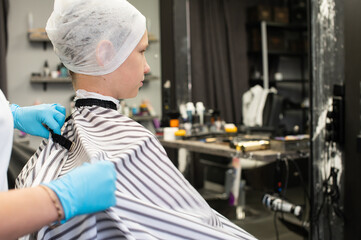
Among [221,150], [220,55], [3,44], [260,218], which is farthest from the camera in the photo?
[220,55]

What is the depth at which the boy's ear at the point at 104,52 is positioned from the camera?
113 cm

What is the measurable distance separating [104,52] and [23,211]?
61cm

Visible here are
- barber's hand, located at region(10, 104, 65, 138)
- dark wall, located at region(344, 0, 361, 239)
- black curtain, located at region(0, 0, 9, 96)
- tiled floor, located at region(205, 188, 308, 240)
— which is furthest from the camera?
black curtain, located at region(0, 0, 9, 96)

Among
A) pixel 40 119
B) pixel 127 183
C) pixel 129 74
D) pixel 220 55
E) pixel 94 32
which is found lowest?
pixel 127 183

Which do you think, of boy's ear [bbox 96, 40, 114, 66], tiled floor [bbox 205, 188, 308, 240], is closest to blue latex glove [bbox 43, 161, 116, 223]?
boy's ear [bbox 96, 40, 114, 66]

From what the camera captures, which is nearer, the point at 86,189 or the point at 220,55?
the point at 86,189

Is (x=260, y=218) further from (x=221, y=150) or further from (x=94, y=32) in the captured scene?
(x=94, y=32)

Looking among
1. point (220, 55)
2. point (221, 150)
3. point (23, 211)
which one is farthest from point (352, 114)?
point (220, 55)

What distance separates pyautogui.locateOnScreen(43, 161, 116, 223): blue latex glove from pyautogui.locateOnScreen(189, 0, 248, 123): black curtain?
3844 mm

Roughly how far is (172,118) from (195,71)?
1435mm

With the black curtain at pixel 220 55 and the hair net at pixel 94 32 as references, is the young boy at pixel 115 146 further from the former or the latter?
the black curtain at pixel 220 55

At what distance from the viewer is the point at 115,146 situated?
1047 mm

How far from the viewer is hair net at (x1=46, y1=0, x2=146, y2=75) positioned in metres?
1.11

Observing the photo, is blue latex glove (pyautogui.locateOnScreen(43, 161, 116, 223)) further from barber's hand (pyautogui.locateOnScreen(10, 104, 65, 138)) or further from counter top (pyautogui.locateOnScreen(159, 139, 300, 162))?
counter top (pyautogui.locateOnScreen(159, 139, 300, 162))
